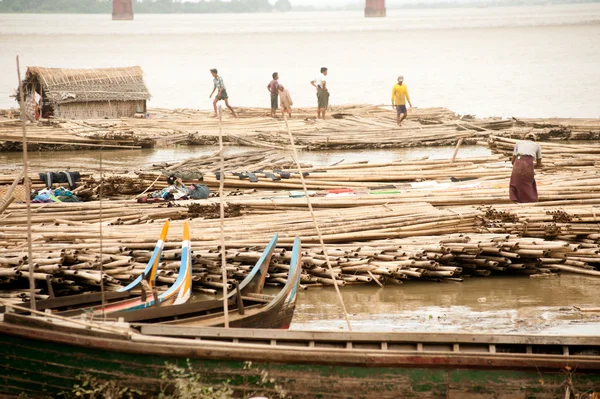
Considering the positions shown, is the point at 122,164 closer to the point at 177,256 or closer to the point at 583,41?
the point at 177,256

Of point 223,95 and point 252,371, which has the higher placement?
point 223,95

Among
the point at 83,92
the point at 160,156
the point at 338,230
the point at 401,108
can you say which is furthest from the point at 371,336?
the point at 83,92

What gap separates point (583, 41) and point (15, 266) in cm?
7907

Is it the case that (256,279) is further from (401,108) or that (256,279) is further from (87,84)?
(87,84)

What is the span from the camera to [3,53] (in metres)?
76.0

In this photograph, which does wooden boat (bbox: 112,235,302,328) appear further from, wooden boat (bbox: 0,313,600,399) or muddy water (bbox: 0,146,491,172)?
muddy water (bbox: 0,146,491,172)

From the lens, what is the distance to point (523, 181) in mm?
10859

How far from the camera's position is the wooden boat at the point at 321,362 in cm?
613

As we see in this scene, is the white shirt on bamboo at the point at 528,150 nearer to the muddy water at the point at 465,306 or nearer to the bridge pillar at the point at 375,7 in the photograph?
the muddy water at the point at 465,306

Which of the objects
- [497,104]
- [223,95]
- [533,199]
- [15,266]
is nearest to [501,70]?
[497,104]

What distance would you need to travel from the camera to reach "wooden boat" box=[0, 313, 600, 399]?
613cm

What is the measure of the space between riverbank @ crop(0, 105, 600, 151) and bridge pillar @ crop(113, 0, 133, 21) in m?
114

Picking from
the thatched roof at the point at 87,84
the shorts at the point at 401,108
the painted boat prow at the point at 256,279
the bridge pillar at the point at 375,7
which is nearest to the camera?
the painted boat prow at the point at 256,279

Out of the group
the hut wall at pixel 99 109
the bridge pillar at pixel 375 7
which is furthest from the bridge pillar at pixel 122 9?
the hut wall at pixel 99 109
